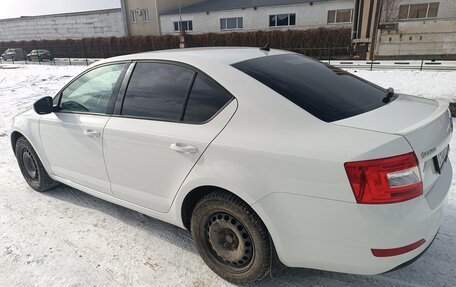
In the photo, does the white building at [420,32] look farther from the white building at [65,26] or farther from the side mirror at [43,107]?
the white building at [65,26]

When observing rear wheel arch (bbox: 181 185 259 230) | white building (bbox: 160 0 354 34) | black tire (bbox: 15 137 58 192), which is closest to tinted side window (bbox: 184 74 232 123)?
rear wheel arch (bbox: 181 185 259 230)

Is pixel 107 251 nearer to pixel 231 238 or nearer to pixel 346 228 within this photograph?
pixel 231 238

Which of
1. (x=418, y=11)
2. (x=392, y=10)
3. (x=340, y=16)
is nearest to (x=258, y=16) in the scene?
(x=340, y=16)

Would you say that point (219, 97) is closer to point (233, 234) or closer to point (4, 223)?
point (233, 234)

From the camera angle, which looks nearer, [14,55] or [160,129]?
[160,129]

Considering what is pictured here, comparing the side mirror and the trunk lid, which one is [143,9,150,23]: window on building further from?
the trunk lid

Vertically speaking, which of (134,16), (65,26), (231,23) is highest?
(134,16)

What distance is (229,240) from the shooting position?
247cm

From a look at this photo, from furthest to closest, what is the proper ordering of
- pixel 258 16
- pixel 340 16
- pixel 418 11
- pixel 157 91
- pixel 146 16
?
1. pixel 146 16
2. pixel 258 16
3. pixel 340 16
4. pixel 418 11
5. pixel 157 91

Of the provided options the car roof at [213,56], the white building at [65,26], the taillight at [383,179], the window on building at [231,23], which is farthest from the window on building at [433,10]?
the white building at [65,26]

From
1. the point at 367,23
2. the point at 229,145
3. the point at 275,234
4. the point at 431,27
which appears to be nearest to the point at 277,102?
the point at 229,145

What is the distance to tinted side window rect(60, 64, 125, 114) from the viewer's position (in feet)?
10.3

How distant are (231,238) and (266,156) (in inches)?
30.5

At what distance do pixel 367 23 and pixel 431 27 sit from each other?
20835 millimetres
